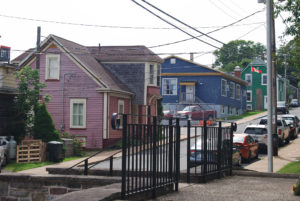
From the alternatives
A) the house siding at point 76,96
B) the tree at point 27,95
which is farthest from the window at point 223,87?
the tree at point 27,95

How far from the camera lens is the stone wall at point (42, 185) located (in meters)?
10.2

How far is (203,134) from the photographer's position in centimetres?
1270

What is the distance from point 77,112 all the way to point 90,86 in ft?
6.77

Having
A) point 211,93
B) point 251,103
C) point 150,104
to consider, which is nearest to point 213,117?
point 211,93

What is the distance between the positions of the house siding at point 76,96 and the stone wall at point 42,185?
19113mm

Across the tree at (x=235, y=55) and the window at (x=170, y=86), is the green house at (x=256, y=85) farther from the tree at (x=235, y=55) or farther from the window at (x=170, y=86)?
the tree at (x=235, y=55)

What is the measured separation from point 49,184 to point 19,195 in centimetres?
104

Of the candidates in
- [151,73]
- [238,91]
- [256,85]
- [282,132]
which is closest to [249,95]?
[256,85]

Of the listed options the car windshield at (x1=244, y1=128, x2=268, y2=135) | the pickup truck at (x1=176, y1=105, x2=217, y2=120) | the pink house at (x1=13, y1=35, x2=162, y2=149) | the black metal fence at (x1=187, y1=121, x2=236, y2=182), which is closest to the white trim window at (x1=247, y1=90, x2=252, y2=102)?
the pickup truck at (x1=176, y1=105, x2=217, y2=120)

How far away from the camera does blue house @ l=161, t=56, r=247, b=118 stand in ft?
173

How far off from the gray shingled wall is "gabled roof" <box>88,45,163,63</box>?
54 centimetres

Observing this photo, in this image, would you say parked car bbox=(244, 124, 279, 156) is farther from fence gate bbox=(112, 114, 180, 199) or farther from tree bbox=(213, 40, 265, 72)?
tree bbox=(213, 40, 265, 72)

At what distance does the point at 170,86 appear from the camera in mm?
54688

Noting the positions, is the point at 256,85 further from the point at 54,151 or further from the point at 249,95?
the point at 54,151
